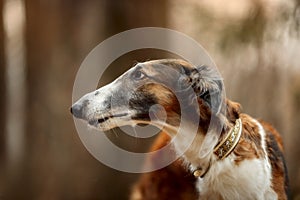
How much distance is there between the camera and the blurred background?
3863mm

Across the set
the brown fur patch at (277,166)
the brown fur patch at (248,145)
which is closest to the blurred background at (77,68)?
the brown fur patch at (277,166)

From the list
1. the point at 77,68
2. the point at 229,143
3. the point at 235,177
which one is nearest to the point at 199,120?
the point at 229,143

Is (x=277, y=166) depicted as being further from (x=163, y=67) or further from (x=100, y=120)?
(x=100, y=120)

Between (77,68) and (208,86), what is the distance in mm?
1963

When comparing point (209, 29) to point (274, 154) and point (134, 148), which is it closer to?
point (134, 148)

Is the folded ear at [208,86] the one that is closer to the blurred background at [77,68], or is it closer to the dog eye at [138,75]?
the dog eye at [138,75]

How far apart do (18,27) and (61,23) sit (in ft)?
0.93

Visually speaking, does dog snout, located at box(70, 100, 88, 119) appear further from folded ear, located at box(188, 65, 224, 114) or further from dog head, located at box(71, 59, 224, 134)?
folded ear, located at box(188, 65, 224, 114)

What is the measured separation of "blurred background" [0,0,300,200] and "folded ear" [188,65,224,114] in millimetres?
1483

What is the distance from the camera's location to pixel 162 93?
2252 mm

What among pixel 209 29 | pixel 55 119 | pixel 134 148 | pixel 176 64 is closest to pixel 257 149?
pixel 176 64

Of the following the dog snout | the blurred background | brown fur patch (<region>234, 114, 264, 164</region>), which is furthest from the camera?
the blurred background

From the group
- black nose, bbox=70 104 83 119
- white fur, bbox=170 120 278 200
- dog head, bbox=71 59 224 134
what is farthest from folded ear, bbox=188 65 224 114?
black nose, bbox=70 104 83 119

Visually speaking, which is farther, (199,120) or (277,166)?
(277,166)
